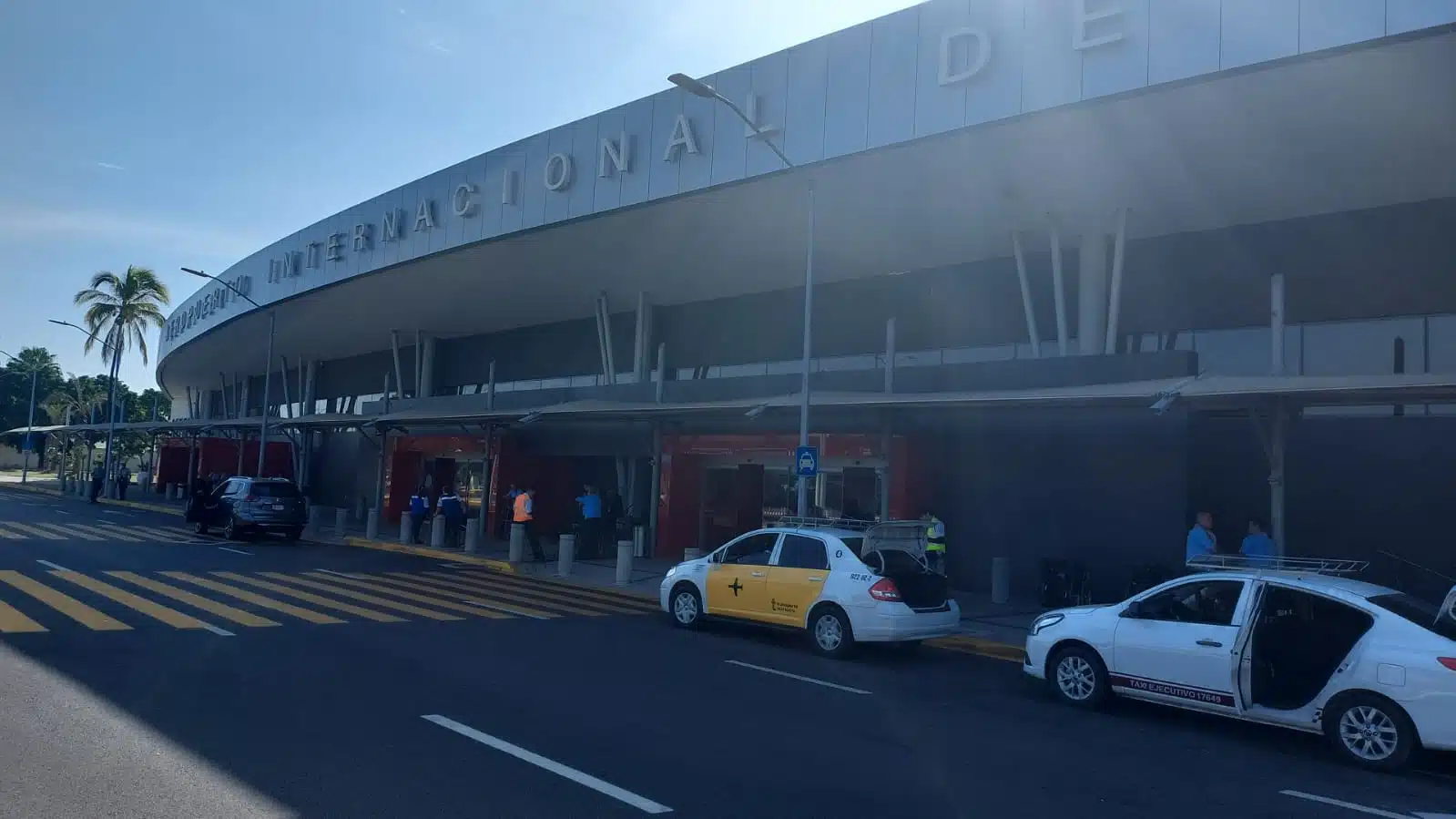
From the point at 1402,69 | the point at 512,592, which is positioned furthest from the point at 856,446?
the point at 1402,69

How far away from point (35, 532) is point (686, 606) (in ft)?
67.7

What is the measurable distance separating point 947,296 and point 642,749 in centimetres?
1664

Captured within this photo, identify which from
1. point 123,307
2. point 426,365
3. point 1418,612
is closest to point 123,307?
point 123,307

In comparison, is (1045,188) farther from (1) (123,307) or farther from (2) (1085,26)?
(1) (123,307)

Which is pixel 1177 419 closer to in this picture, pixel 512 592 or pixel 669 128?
pixel 669 128

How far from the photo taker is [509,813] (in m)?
5.90

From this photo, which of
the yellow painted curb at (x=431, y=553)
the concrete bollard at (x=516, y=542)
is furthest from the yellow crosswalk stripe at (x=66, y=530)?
the concrete bollard at (x=516, y=542)

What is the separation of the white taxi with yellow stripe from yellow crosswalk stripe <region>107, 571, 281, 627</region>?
570cm

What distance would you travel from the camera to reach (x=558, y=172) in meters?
20.7

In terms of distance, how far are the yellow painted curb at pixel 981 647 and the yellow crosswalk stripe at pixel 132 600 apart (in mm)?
A: 9614

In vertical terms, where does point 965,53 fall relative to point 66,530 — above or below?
above

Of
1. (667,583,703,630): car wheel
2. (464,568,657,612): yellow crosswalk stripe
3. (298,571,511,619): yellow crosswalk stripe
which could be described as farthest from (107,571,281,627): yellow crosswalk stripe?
(464,568,657,612): yellow crosswalk stripe

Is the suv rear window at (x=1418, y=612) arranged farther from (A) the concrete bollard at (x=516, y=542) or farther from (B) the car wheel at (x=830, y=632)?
(A) the concrete bollard at (x=516, y=542)

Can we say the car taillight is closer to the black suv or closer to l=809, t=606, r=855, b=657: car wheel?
l=809, t=606, r=855, b=657: car wheel
